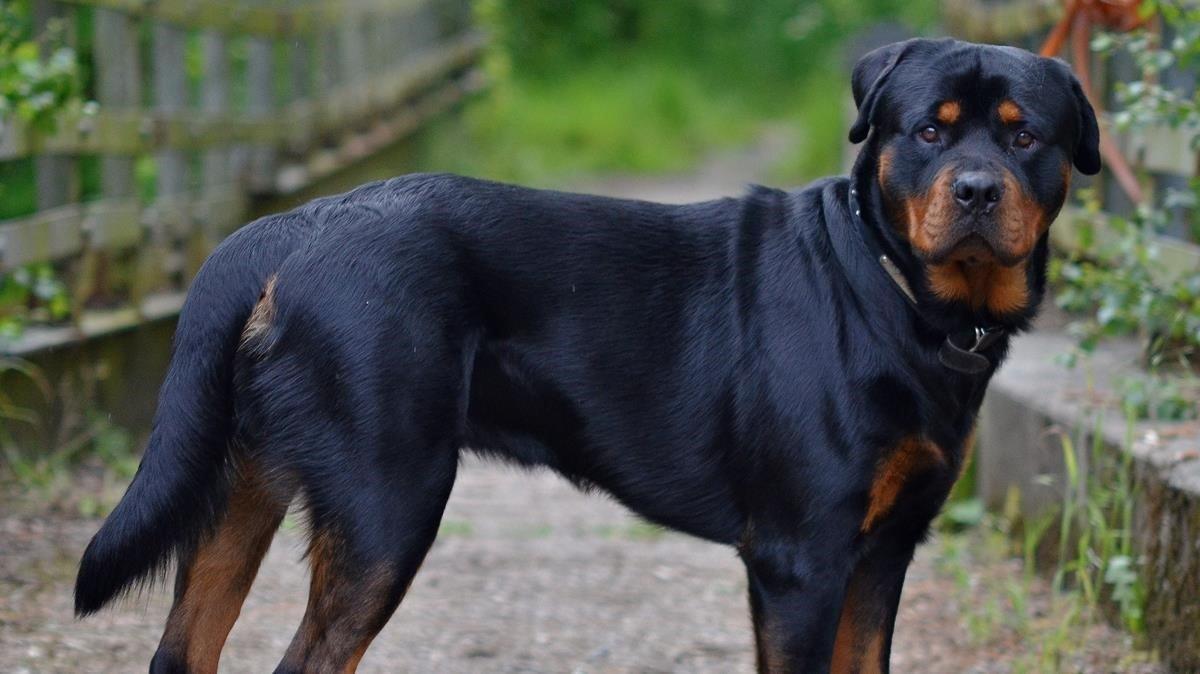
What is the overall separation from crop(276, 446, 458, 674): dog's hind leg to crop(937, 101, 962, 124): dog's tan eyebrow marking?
4.31 feet

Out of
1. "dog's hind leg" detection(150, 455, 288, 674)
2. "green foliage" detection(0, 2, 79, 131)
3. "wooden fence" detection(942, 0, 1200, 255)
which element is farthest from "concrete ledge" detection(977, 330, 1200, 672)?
"green foliage" detection(0, 2, 79, 131)

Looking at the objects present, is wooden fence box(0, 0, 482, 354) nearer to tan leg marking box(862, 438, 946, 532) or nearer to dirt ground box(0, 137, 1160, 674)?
dirt ground box(0, 137, 1160, 674)

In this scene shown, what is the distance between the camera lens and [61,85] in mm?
4789

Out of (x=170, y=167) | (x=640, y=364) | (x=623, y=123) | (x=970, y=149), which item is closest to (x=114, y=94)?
(x=170, y=167)

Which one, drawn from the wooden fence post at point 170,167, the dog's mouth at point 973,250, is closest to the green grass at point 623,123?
the wooden fence post at point 170,167

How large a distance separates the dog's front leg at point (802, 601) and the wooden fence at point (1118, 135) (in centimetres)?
195

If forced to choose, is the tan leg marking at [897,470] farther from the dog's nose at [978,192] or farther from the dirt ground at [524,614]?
the dirt ground at [524,614]

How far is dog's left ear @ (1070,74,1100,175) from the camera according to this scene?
3355 millimetres

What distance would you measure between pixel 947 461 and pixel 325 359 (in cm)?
134

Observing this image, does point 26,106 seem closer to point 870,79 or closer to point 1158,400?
point 870,79

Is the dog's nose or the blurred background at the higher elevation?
the dog's nose

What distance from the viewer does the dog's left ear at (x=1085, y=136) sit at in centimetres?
336

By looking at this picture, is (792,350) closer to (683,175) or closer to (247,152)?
(247,152)

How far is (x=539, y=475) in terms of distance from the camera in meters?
6.07
